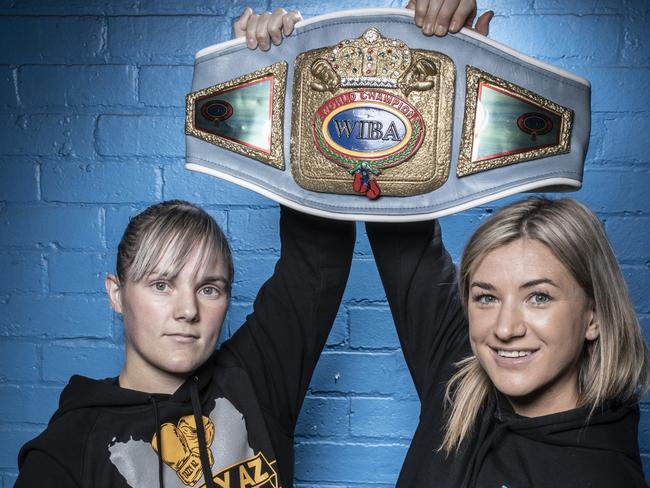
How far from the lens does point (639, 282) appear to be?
1.82 metres

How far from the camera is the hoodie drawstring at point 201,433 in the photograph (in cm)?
129

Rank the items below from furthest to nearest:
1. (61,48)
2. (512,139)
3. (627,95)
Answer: (61,48) → (627,95) → (512,139)

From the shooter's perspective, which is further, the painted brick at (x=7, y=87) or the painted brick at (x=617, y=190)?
the painted brick at (x=7, y=87)

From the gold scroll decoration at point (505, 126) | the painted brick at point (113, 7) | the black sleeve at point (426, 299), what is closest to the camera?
the gold scroll decoration at point (505, 126)

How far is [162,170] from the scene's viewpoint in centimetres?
192

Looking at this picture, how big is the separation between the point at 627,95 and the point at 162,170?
3.80 feet

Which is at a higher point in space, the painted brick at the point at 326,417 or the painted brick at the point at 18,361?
the painted brick at the point at 18,361

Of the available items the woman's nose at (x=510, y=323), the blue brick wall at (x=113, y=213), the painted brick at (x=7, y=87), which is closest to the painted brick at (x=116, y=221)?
the blue brick wall at (x=113, y=213)

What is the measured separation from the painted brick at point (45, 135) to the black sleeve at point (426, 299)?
0.94m

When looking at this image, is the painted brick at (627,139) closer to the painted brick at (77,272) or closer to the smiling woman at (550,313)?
the smiling woman at (550,313)

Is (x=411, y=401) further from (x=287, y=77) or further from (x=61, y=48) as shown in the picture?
(x=61, y=48)

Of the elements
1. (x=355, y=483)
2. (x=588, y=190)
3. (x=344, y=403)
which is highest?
(x=588, y=190)

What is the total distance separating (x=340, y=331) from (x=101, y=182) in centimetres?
72

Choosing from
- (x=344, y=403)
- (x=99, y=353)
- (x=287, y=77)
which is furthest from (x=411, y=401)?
(x=287, y=77)
